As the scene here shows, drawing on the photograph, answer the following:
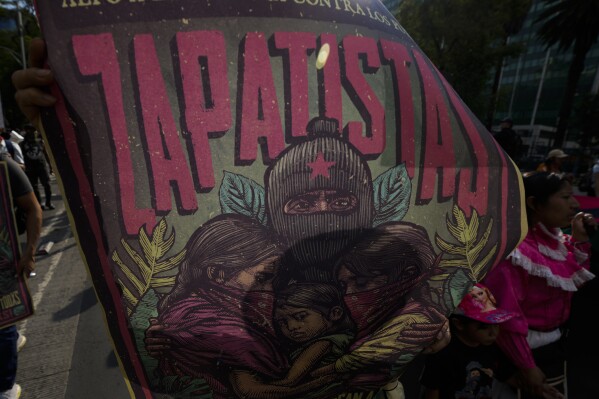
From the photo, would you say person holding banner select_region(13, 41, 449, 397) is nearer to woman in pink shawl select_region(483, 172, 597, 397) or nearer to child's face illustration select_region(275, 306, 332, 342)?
child's face illustration select_region(275, 306, 332, 342)

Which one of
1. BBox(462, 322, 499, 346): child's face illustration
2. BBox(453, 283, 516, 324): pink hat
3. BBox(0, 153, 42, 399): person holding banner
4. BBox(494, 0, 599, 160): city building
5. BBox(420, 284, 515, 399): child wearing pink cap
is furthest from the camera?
BBox(494, 0, 599, 160): city building

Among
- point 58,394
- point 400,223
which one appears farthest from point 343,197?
point 58,394

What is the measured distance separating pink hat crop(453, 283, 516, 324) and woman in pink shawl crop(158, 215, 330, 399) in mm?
969

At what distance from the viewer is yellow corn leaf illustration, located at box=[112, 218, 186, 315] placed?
667mm

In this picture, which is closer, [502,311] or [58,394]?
[502,311]

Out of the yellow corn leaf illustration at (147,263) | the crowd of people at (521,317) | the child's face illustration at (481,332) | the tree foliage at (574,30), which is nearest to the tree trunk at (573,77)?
the tree foliage at (574,30)

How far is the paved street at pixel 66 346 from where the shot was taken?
2.11 metres

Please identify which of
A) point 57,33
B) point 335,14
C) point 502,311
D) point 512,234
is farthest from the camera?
point 502,311

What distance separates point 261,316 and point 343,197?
0.32 metres

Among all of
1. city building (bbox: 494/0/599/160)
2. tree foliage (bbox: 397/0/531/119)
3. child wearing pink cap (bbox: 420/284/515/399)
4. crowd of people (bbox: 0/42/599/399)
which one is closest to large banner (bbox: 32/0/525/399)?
crowd of people (bbox: 0/42/599/399)

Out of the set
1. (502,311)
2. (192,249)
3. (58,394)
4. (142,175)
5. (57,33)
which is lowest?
(58,394)

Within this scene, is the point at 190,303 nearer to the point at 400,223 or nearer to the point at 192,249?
the point at 192,249

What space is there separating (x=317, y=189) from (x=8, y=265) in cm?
183

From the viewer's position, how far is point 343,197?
0.73 meters
